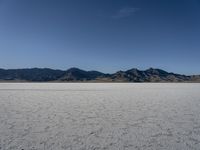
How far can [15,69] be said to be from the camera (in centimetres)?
14725

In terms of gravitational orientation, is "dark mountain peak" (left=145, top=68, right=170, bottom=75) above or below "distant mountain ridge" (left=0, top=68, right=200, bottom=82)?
above

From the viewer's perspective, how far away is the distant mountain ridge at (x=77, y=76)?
440 feet

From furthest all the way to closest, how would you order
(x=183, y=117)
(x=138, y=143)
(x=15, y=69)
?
(x=15, y=69) → (x=183, y=117) → (x=138, y=143)

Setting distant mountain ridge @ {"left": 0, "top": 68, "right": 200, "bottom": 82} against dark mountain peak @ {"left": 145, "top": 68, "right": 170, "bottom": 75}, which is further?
dark mountain peak @ {"left": 145, "top": 68, "right": 170, "bottom": 75}

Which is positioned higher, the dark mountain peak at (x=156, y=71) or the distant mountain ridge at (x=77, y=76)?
the dark mountain peak at (x=156, y=71)

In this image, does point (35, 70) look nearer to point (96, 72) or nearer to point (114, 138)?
point (96, 72)

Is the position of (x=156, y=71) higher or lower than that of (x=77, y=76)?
higher

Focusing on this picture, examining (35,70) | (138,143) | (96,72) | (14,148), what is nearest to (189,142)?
(138,143)

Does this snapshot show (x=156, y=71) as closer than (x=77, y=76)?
No

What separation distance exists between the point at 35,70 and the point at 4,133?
156166 millimetres

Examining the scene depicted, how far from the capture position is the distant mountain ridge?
134 meters

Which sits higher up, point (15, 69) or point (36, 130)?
point (15, 69)

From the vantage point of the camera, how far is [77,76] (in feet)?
480

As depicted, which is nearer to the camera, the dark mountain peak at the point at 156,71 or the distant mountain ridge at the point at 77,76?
the distant mountain ridge at the point at 77,76
